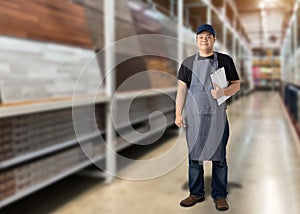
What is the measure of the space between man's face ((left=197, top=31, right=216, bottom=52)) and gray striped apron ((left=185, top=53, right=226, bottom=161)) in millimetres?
51

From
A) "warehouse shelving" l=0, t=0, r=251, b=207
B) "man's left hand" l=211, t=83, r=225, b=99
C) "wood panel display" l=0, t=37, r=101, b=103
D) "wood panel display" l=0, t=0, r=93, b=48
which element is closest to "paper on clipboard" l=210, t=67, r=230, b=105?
"man's left hand" l=211, t=83, r=225, b=99

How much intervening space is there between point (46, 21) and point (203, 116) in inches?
57.0

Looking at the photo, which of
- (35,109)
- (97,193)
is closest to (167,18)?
(97,193)

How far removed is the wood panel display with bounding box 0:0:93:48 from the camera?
6.70 feet

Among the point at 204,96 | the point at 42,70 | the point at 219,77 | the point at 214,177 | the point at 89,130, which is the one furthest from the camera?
the point at 89,130

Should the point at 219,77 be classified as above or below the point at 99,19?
below

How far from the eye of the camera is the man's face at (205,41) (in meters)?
1.43

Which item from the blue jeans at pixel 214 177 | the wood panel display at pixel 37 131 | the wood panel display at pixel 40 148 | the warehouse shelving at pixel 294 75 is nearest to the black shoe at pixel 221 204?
the blue jeans at pixel 214 177

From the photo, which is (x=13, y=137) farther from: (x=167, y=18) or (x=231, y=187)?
(x=167, y=18)

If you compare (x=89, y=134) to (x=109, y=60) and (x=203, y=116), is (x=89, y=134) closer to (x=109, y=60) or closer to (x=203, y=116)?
(x=109, y=60)

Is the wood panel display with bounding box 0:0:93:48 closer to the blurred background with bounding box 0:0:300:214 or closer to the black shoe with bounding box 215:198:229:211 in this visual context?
the blurred background with bounding box 0:0:300:214

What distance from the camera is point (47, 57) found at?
229cm

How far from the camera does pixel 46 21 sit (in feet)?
7.82

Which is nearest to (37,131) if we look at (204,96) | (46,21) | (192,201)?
(46,21)
